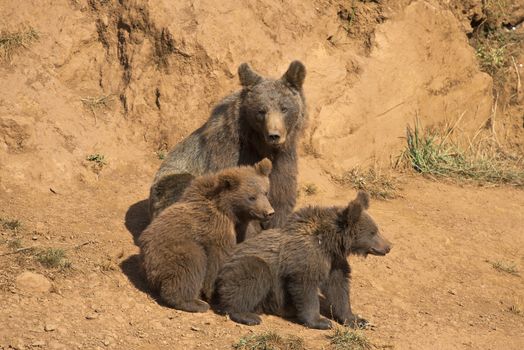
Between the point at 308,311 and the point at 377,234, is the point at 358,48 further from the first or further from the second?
the point at 308,311

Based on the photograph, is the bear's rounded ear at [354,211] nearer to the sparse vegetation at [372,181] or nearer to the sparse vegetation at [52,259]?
the sparse vegetation at [52,259]

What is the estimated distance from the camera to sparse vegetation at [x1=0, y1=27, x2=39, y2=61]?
10.4 meters

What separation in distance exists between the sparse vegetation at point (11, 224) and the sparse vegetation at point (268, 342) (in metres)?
3.09

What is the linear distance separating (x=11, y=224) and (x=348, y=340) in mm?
3870

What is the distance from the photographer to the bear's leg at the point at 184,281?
22.8 feet

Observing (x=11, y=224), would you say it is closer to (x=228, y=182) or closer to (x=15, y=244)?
(x=15, y=244)

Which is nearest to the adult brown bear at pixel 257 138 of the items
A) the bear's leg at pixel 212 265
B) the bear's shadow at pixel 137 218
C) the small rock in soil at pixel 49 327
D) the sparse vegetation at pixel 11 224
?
the bear's shadow at pixel 137 218

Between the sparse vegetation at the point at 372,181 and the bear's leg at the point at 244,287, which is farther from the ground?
Answer: the sparse vegetation at the point at 372,181

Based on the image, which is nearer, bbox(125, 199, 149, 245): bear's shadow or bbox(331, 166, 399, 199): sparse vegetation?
bbox(125, 199, 149, 245): bear's shadow

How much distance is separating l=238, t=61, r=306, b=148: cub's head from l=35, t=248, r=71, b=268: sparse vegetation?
239 cm

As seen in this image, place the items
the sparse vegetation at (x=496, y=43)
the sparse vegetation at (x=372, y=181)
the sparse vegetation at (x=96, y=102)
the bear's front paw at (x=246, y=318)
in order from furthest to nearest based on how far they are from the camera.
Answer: the sparse vegetation at (x=496, y=43) → the sparse vegetation at (x=372, y=181) → the sparse vegetation at (x=96, y=102) → the bear's front paw at (x=246, y=318)

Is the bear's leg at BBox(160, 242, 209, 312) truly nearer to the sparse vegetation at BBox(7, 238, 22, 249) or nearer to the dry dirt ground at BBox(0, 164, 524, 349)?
the dry dirt ground at BBox(0, 164, 524, 349)

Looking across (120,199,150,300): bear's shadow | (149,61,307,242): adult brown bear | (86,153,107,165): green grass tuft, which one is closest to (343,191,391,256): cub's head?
(149,61,307,242): adult brown bear

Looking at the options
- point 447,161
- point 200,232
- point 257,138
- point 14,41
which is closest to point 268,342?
point 200,232
